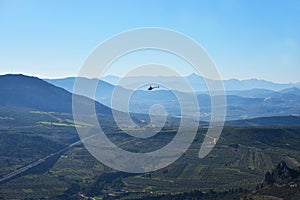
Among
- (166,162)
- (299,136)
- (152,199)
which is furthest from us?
(299,136)

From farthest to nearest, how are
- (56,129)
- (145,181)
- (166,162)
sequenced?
(56,129) < (166,162) < (145,181)

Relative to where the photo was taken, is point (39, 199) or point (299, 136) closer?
point (39, 199)

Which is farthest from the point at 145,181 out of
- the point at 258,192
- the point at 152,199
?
the point at 258,192

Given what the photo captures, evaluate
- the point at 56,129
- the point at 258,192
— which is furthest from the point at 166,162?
the point at 56,129

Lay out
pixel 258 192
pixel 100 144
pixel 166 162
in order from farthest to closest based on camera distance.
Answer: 1. pixel 100 144
2. pixel 166 162
3. pixel 258 192

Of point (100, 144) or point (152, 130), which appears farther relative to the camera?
point (152, 130)

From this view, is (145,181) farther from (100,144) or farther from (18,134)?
(18,134)

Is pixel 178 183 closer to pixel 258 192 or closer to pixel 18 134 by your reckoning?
pixel 258 192

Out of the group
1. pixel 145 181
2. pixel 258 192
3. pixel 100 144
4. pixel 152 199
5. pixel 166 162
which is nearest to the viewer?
pixel 258 192

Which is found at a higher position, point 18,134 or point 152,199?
point 18,134
